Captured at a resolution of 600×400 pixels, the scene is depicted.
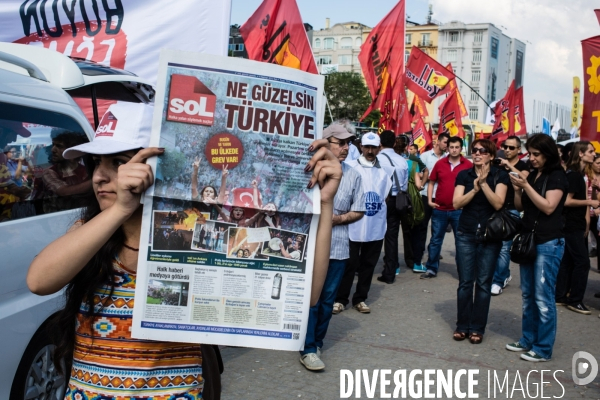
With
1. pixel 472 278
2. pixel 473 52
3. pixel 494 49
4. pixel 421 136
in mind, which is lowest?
pixel 472 278

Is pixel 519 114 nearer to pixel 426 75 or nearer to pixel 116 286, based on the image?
pixel 426 75

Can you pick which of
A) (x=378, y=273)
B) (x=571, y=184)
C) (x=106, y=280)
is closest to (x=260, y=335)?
(x=106, y=280)

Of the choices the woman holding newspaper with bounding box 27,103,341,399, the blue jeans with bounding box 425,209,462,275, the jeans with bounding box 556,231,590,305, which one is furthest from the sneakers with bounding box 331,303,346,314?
the woman holding newspaper with bounding box 27,103,341,399

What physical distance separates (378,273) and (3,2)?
6.26 meters

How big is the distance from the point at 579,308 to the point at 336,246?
385cm

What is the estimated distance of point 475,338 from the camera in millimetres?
6707

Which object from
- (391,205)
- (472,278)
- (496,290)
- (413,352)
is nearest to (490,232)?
(472,278)

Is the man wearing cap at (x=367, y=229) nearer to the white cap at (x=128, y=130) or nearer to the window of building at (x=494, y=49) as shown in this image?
the white cap at (x=128, y=130)

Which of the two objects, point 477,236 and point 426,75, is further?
point 426,75

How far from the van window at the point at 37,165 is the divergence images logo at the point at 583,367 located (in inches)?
165

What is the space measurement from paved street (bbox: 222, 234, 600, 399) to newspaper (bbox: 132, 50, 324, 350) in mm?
3194

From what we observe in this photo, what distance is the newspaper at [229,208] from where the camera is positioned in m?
1.93

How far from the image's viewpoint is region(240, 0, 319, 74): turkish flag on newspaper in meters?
8.87

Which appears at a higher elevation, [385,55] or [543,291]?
[385,55]
